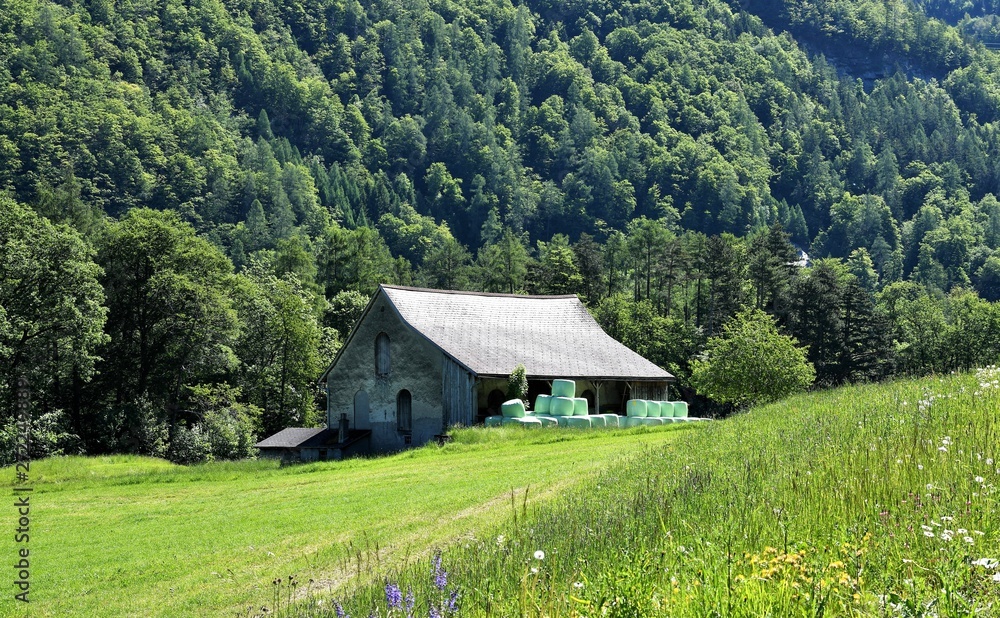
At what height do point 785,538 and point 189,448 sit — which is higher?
point 785,538

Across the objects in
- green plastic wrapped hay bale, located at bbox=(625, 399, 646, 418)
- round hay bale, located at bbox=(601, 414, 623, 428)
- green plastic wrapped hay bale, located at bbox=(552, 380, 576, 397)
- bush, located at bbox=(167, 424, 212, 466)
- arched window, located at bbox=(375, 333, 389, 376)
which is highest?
arched window, located at bbox=(375, 333, 389, 376)

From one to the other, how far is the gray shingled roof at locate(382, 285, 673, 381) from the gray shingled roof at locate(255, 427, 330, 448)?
7.96 metres

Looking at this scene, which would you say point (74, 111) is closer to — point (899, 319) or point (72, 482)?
point (899, 319)

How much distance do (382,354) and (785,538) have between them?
142 feet

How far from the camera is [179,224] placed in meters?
67.2

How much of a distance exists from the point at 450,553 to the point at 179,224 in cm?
6020

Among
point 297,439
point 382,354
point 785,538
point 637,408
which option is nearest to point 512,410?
Answer: point 637,408

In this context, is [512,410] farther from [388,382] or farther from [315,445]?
[315,445]

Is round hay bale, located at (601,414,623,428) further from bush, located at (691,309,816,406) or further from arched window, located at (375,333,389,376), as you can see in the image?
arched window, located at (375,333,389,376)

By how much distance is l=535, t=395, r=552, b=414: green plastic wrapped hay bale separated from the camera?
46469 mm

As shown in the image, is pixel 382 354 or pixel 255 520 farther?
pixel 382 354

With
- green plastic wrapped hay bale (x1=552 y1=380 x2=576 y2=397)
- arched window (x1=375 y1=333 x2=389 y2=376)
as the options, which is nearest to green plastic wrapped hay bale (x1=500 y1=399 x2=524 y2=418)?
green plastic wrapped hay bale (x1=552 y1=380 x2=576 y2=397)

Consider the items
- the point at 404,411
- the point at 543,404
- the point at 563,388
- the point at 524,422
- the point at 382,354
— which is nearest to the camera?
the point at 524,422

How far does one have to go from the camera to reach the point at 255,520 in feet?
70.2
